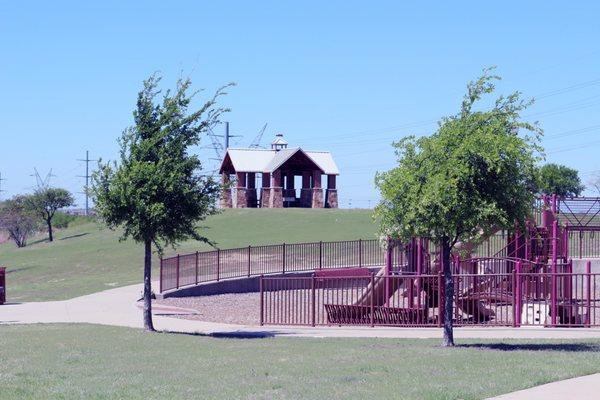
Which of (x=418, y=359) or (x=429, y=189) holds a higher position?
(x=429, y=189)

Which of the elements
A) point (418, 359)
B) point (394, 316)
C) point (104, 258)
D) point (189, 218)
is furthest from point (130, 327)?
point (104, 258)

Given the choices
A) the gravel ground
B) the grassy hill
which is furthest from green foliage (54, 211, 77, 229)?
Answer: the gravel ground

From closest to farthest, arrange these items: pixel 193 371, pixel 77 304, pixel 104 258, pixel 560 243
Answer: pixel 193 371, pixel 77 304, pixel 560 243, pixel 104 258

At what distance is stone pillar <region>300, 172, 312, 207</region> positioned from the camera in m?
74.8

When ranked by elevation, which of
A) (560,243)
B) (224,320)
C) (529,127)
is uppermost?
(529,127)

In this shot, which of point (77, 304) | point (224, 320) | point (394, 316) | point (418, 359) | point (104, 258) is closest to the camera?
point (418, 359)

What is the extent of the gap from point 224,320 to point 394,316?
4.98 meters

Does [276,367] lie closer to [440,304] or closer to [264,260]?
[440,304]

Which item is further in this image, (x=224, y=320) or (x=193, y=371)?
(x=224, y=320)

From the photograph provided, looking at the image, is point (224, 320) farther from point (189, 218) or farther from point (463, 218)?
point (463, 218)

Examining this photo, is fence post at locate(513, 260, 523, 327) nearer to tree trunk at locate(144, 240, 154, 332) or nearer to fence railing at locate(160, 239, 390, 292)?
tree trunk at locate(144, 240, 154, 332)

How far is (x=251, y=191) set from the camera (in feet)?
246

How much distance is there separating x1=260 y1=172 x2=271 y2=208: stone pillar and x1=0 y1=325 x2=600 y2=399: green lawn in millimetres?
53445

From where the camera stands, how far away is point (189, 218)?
22781 mm
